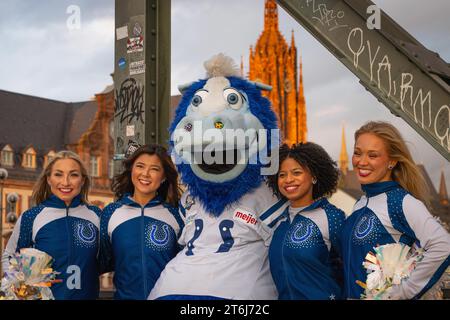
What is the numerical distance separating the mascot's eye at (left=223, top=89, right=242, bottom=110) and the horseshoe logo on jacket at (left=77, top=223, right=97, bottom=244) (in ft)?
4.09

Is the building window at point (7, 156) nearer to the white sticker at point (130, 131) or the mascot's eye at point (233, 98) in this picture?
the white sticker at point (130, 131)

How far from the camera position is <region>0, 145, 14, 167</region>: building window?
43.4m

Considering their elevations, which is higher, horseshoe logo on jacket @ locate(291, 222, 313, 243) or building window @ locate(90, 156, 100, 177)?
building window @ locate(90, 156, 100, 177)

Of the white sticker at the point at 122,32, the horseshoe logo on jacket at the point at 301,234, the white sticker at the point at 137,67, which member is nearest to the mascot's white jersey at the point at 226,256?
the horseshoe logo on jacket at the point at 301,234

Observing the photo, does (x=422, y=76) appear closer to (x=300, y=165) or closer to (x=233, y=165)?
(x=300, y=165)

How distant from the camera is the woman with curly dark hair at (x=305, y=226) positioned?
4.66m

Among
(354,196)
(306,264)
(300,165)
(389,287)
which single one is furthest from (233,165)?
(354,196)

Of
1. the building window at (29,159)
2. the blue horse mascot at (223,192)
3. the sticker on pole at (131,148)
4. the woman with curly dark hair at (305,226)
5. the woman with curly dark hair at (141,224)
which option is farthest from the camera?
the building window at (29,159)

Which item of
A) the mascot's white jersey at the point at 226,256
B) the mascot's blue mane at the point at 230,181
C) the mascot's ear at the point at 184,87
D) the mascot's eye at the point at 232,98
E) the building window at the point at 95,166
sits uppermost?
the building window at the point at 95,166

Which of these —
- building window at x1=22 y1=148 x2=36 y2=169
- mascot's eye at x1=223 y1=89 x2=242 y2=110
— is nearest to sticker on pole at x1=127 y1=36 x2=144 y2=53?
mascot's eye at x1=223 y1=89 x2=242 y2=110

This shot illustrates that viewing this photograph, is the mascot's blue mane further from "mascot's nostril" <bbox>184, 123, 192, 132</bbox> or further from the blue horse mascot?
"mascot's nostril" <bbox>184, 123, 192, 132</bbox>

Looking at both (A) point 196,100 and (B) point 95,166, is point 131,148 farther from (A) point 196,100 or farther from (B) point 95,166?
(B) point 95,166

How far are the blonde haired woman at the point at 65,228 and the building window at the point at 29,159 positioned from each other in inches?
1566
